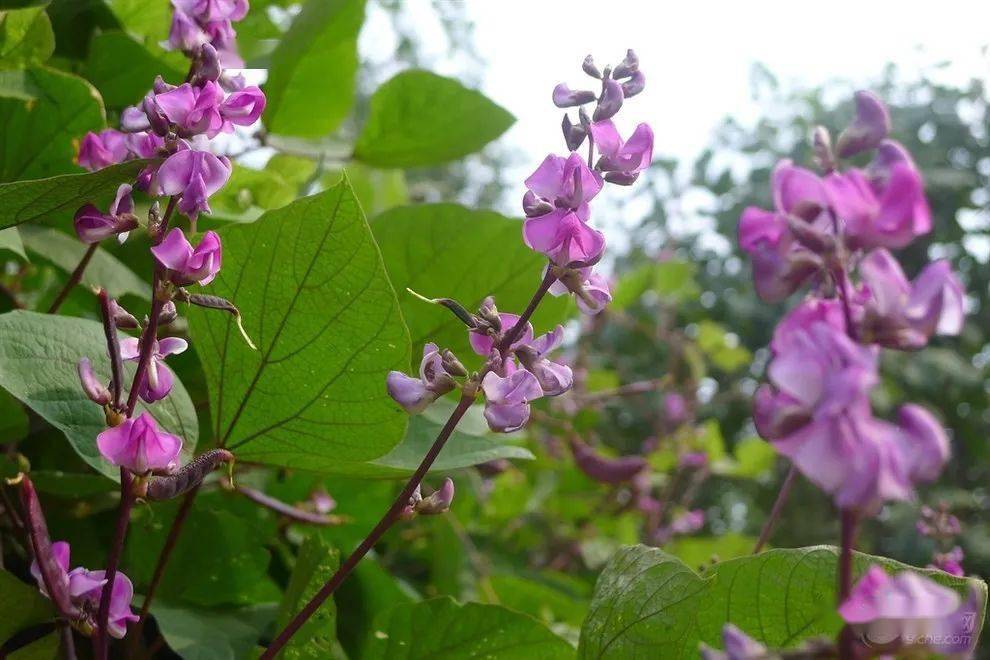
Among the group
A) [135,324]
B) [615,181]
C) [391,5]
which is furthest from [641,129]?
[391,5]

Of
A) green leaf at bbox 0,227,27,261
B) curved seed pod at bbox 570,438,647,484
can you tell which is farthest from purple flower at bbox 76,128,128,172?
curved seed pod at bbox 570,438,647,484

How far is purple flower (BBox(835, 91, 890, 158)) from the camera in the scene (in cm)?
30

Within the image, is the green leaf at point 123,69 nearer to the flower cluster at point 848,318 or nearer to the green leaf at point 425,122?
the green leaf at point 425,122

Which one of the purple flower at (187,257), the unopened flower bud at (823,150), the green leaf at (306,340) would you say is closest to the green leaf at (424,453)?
the green leaf at (306,340)

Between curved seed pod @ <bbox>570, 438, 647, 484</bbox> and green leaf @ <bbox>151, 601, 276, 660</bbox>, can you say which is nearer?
green leaf @ <bbox>151, 601, 276, 660</bbox>

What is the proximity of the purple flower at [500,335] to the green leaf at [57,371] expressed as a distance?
16 cm

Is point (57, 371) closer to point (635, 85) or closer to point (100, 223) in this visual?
point (100, 223)

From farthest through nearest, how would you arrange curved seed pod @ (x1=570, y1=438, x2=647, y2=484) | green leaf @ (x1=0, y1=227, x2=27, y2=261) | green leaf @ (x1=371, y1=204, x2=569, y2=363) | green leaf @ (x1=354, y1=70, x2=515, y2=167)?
1. curved seed pod @ (x1=570, y1=438, x2=647, y2=484)
2. green leaf @ (x1=354, y1=70, x2=515, y2=167)
3. green leaf @ (x1=371, y1=204, x2=569, y2=363)
4. green leaf @ (x1=0, y1=227, x2=27, y2=261)

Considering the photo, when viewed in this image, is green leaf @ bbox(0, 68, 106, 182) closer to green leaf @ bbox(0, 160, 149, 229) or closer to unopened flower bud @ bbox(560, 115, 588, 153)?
green leaf @ bbox(0, 160, 149, 229)

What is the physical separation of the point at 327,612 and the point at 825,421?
11.4 inches

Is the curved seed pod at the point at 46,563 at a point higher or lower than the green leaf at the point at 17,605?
higher

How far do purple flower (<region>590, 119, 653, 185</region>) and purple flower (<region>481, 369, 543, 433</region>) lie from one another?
0.10 meters

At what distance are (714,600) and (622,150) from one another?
205 millimetres

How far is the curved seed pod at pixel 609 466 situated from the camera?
1131 millimetres
